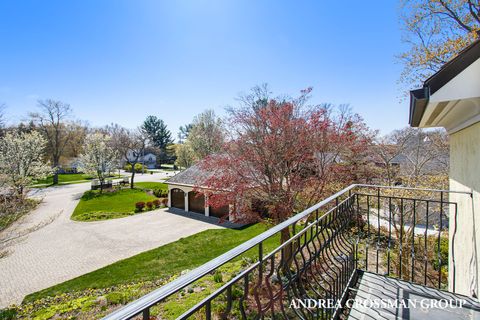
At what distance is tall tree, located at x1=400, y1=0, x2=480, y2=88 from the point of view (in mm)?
8438

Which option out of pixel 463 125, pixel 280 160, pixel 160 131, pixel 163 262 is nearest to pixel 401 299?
pixel 463 125

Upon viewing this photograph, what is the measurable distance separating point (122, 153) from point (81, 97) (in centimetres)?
1118

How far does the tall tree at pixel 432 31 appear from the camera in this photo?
27.7 ft

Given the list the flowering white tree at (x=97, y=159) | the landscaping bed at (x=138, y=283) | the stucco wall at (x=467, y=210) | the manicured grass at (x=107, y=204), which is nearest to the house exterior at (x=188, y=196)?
the manicured grass at (x=107, y=204)

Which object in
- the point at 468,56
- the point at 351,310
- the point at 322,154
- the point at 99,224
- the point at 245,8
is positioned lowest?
the point at 99,224

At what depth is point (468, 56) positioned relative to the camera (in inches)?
66.7

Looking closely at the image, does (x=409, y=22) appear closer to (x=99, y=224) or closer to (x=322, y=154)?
(x=322, y=154)

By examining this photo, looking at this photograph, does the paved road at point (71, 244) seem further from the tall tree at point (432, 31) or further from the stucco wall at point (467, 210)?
the tall tree at point (432, 31)

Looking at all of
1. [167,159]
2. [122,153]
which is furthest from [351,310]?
[167,159]

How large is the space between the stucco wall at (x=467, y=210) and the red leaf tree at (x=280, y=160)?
342cm

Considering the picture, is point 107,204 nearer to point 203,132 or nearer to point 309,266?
point 203,132

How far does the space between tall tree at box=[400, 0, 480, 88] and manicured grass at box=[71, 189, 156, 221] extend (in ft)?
59.3

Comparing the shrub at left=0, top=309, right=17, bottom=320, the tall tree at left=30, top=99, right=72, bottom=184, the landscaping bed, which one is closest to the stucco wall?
the landscaping bed

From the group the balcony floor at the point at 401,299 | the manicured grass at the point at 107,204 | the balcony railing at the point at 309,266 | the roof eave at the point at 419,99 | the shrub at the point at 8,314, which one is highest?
the roof eave at the point at 419,99
